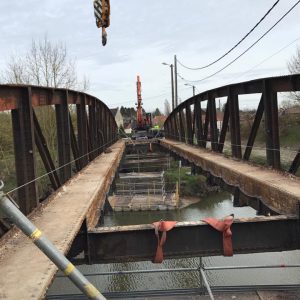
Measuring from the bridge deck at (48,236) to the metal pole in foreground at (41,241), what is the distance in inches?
27.3

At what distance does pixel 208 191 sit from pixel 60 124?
3152 centimetres

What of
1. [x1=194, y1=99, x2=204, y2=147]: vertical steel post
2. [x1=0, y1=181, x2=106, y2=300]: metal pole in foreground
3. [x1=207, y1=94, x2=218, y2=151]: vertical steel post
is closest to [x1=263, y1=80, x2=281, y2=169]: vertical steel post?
[x1=207, y1=94, x2=218, y2=151]: vertical steel post

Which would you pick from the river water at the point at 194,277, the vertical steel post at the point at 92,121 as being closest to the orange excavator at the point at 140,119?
the river water at the point at 194,277

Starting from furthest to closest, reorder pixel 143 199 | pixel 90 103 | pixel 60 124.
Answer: pixel 143 199 < pixel 90 103 < pixel 60 124

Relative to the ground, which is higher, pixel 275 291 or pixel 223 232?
pixel 223 232

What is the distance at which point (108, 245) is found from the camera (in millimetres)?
5879

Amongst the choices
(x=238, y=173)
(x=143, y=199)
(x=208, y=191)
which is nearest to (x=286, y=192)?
(x=238, y=173)

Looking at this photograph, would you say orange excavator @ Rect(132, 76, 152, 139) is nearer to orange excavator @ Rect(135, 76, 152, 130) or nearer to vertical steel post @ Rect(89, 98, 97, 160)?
orange excavator @ Rect(135, 76, 152, 130)

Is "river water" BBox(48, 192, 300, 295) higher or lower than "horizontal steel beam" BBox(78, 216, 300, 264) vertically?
lower

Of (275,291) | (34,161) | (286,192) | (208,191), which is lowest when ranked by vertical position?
(208,191)

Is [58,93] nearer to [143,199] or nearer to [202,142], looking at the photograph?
[202,142]

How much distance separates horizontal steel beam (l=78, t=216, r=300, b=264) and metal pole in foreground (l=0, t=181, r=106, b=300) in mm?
3017

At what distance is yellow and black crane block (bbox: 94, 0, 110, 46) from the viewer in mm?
9328

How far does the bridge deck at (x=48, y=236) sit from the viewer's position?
3539 millimetres
